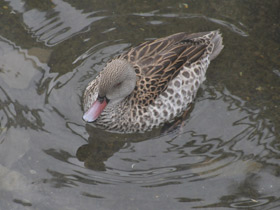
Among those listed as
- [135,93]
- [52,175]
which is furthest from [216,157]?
[52,175]


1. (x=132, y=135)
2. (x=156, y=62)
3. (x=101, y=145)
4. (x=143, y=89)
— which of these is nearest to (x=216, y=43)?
(x=156, y=62)

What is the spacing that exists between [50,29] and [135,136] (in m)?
2.57

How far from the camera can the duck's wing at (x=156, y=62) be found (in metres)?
7.29

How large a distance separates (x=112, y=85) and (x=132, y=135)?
2.83 ft

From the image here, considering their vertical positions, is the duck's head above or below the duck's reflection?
above

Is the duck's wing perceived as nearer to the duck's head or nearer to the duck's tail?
the duck's head

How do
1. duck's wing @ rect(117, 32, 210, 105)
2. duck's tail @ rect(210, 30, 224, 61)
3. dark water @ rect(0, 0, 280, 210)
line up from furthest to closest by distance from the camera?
duck's tail @ rect(210, 30, 224, 61) < duck's wing @ rect(117, 32, 210, 105) < dark water @ rect(0, 0, 280, 210)

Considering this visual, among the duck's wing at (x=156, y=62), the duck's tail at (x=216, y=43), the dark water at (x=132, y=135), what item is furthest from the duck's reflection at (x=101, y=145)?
the duck's tail at (x=216, y=43)

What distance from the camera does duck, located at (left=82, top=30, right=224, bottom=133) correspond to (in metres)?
7.00

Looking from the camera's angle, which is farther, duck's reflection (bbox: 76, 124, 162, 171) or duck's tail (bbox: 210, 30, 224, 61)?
duck's tail (bbox: 210, 30, 224, 61)

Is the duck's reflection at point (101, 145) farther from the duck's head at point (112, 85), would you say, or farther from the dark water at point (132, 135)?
the duck's head at point (112, 85)

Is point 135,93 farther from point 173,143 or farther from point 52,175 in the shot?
point 52,175

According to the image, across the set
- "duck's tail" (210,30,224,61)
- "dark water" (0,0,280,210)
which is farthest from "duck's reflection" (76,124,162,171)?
"duck's tail" (210,30,224,61)

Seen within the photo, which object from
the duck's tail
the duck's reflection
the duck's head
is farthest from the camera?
the duck's tail
